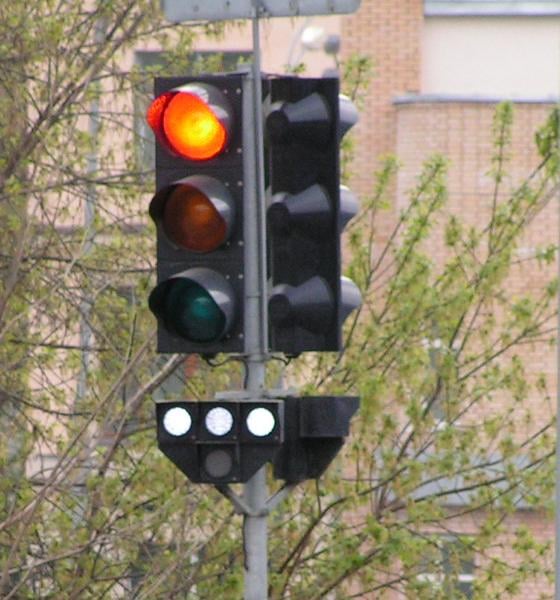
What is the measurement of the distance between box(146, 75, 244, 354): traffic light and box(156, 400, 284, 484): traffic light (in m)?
0.22

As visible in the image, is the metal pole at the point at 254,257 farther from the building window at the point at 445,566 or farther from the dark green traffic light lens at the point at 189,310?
the building window at the point at 445,566

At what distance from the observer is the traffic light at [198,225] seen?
6.15 m

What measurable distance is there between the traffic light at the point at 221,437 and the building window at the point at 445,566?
4.32 meters

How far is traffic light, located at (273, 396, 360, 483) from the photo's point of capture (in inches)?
257

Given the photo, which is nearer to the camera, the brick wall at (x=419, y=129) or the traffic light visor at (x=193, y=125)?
the traffic light visor at (x=193, y=125)

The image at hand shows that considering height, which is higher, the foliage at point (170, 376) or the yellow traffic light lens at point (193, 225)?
the yellow traffic light lens at point (193, 225)

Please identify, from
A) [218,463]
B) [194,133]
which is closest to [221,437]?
[218,463]

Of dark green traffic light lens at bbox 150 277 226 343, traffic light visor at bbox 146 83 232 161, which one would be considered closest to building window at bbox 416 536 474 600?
dark green traffic light lens at bbox 150 277 226 343

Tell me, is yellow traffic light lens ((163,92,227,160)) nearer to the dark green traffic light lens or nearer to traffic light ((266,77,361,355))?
traffic light ((266,77,361,355))

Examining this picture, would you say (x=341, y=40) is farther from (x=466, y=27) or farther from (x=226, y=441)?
(x=226, y=441)

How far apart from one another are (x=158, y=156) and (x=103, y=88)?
221 inches

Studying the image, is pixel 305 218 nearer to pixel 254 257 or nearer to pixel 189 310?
pixel 254 257

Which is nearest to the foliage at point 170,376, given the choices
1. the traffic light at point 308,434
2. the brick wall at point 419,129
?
the traffic light at point 308,434

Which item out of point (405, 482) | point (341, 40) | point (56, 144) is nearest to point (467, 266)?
point (405, 482)
